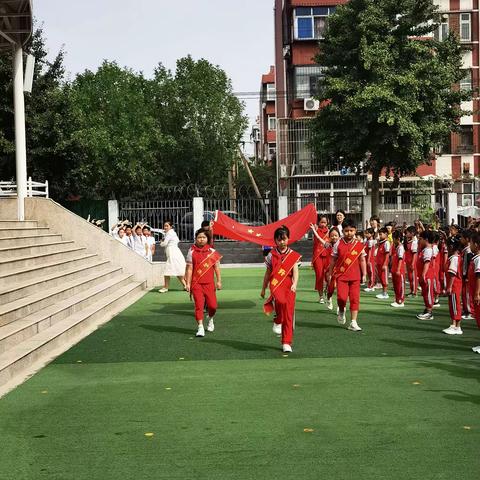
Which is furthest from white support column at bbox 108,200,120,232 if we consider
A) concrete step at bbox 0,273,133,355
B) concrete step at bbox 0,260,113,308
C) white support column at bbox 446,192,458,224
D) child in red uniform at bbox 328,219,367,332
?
child in red uniform at bbox 328,219,367,332

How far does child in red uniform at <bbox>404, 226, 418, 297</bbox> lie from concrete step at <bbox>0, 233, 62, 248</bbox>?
7.72 m

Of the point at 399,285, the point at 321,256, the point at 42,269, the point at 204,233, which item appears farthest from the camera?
the point at 321,256

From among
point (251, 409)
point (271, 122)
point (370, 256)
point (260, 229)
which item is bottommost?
point (251, 409)

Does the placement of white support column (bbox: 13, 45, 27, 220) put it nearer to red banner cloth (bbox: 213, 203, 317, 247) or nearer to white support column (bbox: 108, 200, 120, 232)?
red banner cloth (bbox: 213, 203, 317, 247)

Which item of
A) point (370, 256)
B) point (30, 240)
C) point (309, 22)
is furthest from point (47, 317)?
point (309, 22)

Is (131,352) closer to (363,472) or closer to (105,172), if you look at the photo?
(363,472)

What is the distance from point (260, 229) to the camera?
17.4 m

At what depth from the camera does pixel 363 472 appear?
17.9 feet

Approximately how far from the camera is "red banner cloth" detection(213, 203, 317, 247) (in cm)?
1725

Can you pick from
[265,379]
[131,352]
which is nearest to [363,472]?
[265,379]

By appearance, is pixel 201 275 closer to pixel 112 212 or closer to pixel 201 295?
pixel 201 295

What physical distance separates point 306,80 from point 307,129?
12.2ft

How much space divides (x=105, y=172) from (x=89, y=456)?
42641 mm

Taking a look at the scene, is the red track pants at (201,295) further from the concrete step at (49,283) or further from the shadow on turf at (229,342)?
the concrete step at (49,283)
